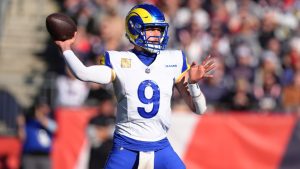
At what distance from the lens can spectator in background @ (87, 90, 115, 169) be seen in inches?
415

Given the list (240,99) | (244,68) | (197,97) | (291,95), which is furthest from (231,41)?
(197,97)

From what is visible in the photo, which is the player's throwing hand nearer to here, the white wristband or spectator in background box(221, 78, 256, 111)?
the white wristband

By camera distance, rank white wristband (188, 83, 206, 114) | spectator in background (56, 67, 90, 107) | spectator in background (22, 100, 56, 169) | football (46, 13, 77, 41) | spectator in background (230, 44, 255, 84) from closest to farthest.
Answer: football (46, 13, 77, 41)
white wristband (188, 83, 206, 114)
spectator in background (22, 100, 56, 169)
spectator in background (56, 67, 90, 107)
spectator in background (230, 44, 255, 84)

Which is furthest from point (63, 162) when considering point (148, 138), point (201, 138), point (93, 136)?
point (148, 138)

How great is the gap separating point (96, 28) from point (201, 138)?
12.6ft

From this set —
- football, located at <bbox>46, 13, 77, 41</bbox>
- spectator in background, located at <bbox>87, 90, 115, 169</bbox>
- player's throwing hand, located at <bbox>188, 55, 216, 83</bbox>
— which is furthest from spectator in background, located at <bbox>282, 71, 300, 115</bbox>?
→ football, located at <bbox>46, 13, 77, 41</bbox>

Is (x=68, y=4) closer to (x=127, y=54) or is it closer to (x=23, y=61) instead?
(x=23, y=61)

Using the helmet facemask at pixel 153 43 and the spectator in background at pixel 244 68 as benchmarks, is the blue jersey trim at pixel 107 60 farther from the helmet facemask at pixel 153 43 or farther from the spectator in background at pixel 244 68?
the spectator in background at pixel 244 68

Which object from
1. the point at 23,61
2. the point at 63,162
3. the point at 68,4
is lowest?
the point at 63,162

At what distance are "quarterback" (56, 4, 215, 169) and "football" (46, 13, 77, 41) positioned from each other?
8 centimetres

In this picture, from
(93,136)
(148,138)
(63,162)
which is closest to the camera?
(148,138)

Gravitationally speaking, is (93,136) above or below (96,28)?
below

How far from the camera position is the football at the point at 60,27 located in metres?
6.24

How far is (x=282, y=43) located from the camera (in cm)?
1416
